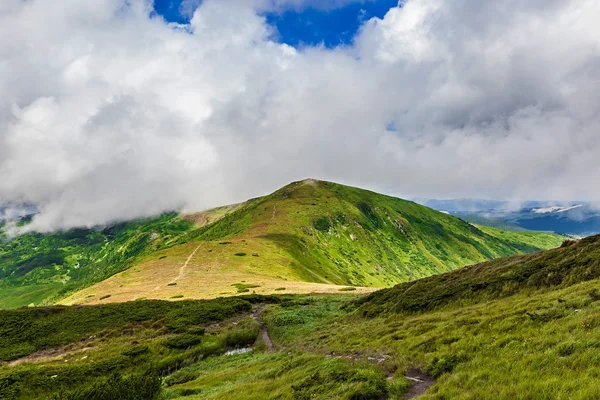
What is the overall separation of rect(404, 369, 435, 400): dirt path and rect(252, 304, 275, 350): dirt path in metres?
21.4

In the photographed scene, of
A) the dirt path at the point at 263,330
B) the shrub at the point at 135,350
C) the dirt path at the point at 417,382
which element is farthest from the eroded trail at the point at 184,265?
the dirt path at the point at 417,382

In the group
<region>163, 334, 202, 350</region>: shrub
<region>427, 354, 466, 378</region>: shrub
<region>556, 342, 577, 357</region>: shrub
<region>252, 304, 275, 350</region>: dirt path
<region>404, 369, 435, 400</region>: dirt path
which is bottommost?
<region>252, 304, 275, 350</region>: dirt path

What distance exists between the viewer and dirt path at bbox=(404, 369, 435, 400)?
43.2 feet

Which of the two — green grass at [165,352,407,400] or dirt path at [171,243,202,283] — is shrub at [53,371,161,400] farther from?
dirt path at [171,243,202,283]

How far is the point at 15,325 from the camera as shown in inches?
1649

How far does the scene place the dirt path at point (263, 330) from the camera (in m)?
35.6

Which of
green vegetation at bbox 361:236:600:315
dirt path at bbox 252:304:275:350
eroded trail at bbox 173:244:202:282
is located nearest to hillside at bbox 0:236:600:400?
green vegetation at bbox 361:236:600:315

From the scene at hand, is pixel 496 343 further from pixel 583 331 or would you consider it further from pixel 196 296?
pixel 196 296

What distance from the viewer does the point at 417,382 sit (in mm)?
14344

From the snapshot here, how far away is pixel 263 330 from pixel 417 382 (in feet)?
102

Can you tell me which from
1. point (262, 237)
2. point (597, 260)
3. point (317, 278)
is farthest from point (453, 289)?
point (262, 237)

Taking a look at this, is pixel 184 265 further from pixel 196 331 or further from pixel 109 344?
pixel 109 344

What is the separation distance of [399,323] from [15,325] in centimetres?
5042

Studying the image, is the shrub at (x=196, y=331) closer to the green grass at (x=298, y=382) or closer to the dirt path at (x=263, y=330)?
the dirt path at (x=263, y=330)
